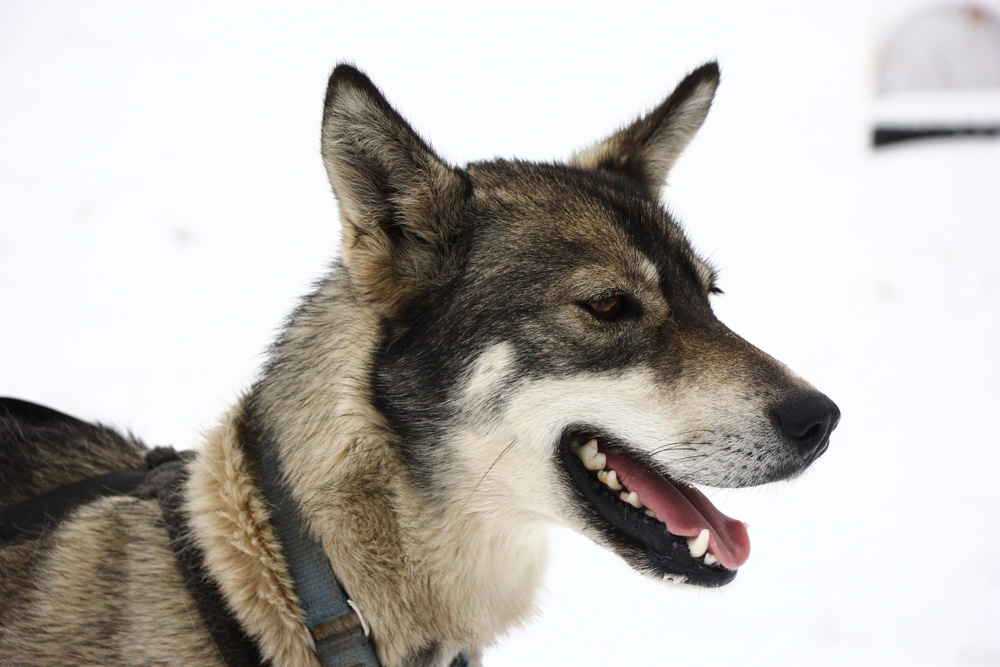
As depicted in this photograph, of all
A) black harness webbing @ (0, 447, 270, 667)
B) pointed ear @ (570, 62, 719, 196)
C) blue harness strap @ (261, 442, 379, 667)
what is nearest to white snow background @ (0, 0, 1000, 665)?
black harness webbing @ (0, 447, 270, 667)

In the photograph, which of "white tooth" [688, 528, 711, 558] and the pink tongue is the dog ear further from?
"white tooth" [688, 528, 711, 558]

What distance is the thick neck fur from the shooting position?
208cm

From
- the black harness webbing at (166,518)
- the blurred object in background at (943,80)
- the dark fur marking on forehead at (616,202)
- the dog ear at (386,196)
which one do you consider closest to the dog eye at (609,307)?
the dark fur marking on forehead at (616,202)

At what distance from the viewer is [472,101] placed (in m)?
6.88

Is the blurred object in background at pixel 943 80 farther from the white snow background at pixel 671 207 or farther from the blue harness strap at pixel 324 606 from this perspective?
the blue harness strap at pixel 324 606

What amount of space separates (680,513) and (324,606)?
968mm

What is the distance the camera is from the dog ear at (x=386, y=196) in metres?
2.14

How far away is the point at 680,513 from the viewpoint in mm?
2252

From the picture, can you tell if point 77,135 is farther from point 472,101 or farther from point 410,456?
point 410,456

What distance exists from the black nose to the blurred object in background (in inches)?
220

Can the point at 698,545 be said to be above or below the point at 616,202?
below

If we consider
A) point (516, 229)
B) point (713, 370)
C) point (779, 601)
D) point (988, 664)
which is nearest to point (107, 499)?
point (516, 229)

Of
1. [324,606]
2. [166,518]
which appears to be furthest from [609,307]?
[166,518]

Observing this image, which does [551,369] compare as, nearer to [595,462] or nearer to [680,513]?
[595,462]
